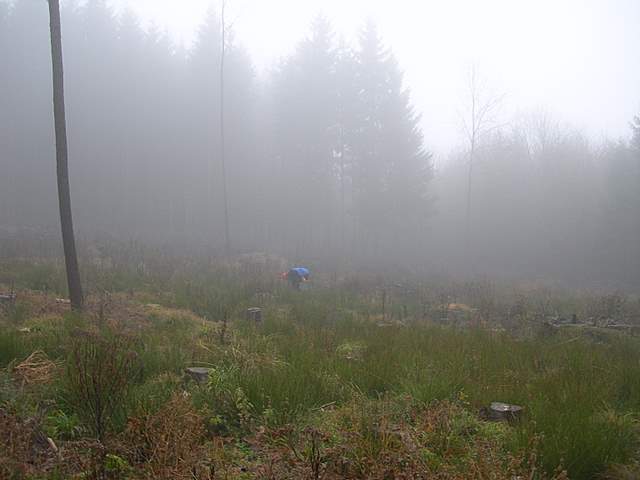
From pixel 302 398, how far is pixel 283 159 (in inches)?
1187

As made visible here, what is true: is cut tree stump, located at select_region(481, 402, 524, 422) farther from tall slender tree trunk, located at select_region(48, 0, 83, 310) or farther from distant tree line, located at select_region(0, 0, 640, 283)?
distant tree line, located at select_region(0, 0, 640, 283)

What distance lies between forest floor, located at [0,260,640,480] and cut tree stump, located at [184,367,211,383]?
46mm

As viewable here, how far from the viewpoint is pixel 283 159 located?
1319 inches

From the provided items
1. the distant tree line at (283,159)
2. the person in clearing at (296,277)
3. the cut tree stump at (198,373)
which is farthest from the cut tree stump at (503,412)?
the distant tree line at (283,159)

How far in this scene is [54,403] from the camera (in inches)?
171

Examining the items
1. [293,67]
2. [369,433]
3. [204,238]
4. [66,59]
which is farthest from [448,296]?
[66,59]

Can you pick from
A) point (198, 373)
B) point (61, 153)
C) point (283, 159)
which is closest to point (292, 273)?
point (61, 153)

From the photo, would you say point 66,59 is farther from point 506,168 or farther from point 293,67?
point 506,168

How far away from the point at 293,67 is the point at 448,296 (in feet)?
78.0

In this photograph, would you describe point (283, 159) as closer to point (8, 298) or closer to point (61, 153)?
point (61, 153)

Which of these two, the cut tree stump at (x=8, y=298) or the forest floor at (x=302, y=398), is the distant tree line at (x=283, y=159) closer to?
the cut tree stump at (x=8, y=298)

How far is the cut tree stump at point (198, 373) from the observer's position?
5.01 m

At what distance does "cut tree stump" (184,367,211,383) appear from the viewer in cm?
501

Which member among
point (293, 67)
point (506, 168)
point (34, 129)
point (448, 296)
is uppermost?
point (293, 67)
